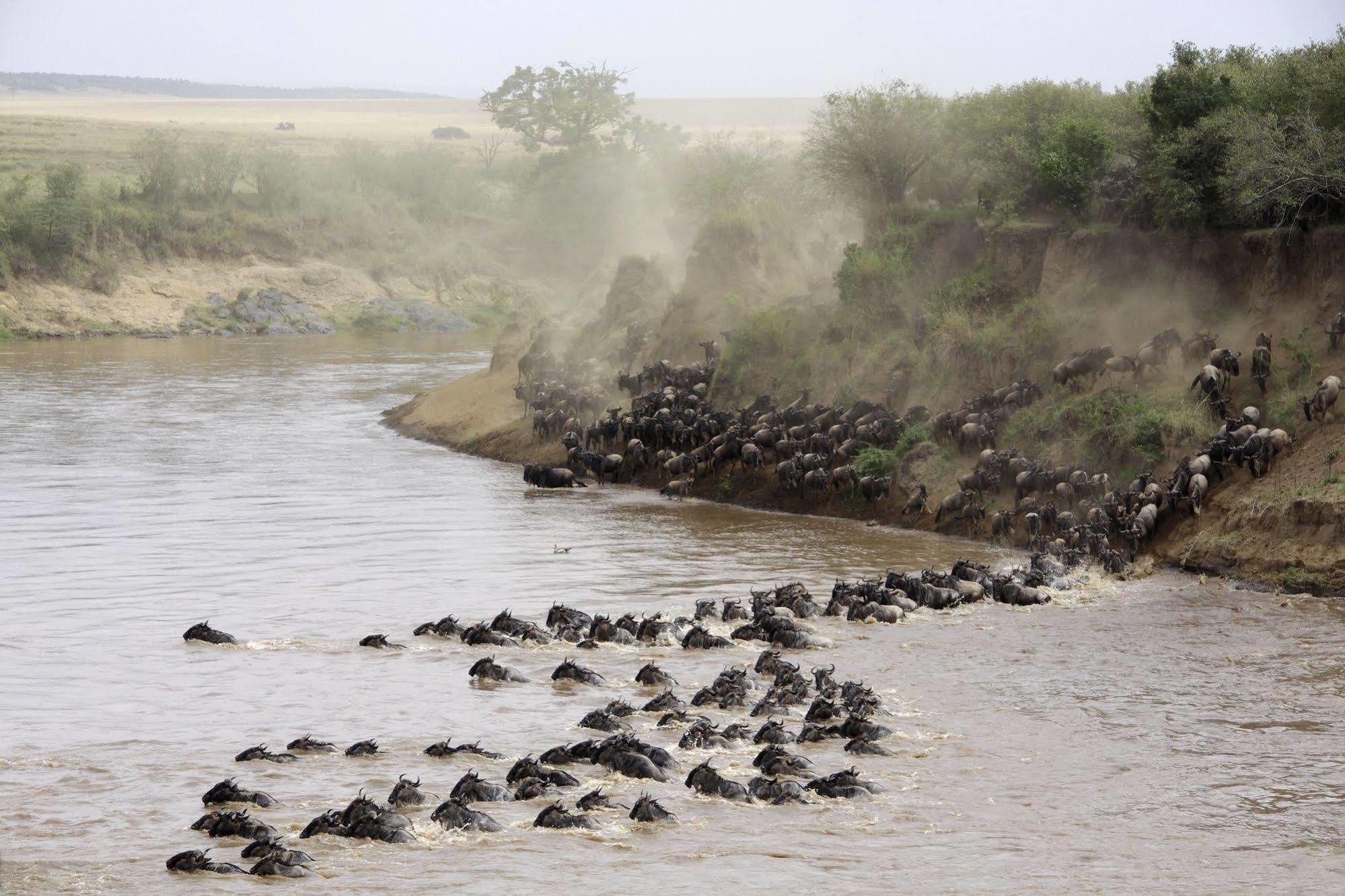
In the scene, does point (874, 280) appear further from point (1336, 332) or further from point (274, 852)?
point (274, 852)

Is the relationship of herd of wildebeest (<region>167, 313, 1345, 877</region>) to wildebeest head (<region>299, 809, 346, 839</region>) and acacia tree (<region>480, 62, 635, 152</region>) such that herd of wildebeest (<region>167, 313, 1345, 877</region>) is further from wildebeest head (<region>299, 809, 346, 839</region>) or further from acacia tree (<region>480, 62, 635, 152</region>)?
acacia tree (<region>480, 62, 635, 152</region>)

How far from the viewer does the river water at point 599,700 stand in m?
10.7

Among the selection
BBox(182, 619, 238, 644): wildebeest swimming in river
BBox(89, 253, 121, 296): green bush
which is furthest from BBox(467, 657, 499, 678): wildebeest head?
BBox(89, 253, 121, 296): green bush

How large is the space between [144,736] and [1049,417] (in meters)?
15.6

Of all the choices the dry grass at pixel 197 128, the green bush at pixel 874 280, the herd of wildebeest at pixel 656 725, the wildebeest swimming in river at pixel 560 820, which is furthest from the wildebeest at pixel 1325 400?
the dry grass at pixel 197 128

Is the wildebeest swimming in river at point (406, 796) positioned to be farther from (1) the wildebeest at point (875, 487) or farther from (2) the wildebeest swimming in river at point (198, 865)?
(1) the wildebeest at point (875, 487)

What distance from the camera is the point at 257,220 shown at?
81.4 metres

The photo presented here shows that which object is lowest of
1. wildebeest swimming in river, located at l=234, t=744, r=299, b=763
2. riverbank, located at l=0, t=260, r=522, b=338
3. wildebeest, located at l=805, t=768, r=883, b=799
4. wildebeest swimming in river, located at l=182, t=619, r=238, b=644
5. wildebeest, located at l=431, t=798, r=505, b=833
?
riverbank, located at l=0, t=260, r=522, b=338

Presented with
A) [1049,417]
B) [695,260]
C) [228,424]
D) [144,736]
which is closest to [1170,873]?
[144,736]

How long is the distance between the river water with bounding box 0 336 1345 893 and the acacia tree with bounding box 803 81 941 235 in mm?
9440

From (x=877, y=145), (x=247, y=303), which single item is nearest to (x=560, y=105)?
(x=247, y=303)

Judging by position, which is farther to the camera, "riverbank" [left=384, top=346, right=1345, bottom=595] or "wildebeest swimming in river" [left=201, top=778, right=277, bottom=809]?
"riverbank" [left=384, top=346, right=1345, bottom=595]

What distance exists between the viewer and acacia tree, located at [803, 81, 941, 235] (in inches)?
1259

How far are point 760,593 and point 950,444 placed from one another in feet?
25.5
